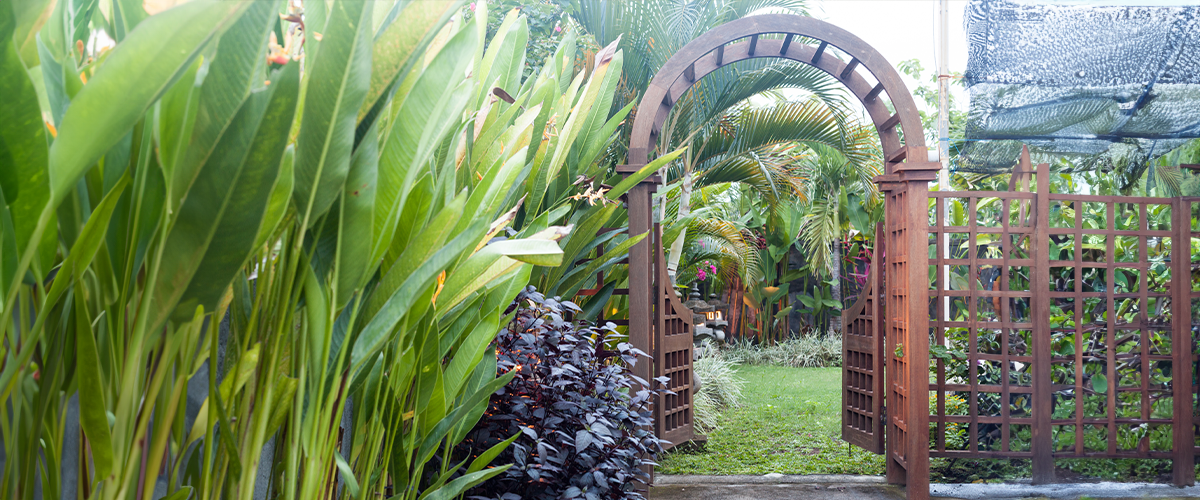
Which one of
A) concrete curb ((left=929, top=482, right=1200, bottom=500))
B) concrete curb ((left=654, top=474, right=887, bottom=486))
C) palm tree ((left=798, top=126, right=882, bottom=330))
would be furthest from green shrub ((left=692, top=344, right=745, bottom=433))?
palm tree ((left=798, top=126, right=882, bottom=330))

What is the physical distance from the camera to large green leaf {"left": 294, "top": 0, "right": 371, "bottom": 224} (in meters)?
0.67

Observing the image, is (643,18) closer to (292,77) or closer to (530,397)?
(530,397)

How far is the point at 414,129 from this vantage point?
0.84 metres

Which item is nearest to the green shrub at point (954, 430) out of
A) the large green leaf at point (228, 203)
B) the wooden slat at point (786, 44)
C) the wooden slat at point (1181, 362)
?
the wooden slat at point (1181, 362)

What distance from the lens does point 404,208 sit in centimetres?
101

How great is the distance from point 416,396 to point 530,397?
73 cm

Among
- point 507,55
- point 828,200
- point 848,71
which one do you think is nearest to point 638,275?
point 507,55

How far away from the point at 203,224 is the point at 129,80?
145mm

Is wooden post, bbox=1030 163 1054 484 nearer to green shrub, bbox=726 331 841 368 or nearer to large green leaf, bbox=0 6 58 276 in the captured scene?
large green leaf, bbox=0 6 58 276

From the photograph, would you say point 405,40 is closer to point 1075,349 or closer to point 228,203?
point 228,203

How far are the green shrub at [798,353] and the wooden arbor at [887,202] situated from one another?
6029 mm

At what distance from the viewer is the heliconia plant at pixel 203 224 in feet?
1.83

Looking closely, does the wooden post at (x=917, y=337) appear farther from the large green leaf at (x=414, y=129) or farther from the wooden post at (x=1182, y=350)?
the large green leaf at (x=414, y=129)

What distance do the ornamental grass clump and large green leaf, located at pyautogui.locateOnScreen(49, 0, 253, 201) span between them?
118 cm
